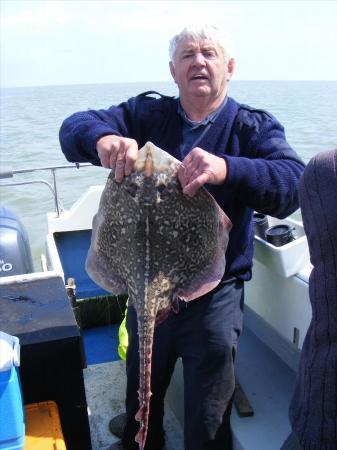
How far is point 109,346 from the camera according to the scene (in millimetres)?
4699

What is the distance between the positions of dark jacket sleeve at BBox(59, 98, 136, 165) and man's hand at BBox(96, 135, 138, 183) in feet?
0.62

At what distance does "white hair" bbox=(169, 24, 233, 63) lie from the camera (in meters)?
2.41

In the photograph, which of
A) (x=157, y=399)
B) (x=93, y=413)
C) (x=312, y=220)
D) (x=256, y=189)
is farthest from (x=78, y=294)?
(x=312, y=220)

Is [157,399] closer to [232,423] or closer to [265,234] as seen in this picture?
[232,423]

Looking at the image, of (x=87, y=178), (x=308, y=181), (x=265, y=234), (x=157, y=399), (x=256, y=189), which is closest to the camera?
(x=308, y=181)

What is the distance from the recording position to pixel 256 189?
2168 millimetres

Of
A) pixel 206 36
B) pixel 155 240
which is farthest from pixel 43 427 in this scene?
pixel 206 36

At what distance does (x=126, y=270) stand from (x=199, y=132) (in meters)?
0.91

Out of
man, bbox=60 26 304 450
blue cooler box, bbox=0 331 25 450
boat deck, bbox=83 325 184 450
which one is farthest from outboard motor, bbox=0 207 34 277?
blue cooler box, bbox=0 331 25 450

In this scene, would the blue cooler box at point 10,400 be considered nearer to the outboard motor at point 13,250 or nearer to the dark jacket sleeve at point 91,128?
the dark jacket sleeve at point 91,128

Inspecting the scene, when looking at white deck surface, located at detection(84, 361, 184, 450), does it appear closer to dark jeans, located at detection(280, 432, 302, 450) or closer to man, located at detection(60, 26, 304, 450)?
man, located at detection(60, 26, 304, 450)

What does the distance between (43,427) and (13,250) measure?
84.0 inches

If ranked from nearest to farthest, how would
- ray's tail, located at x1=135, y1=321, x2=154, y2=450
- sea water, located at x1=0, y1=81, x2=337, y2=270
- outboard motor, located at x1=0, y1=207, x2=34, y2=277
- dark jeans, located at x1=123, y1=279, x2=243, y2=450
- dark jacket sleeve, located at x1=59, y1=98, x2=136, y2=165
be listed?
ray's tail, located at x1=135, y1=321, x2=154, y2=450, dark jacket sleeve, located at x1=59, y1=98, x2=136, y2=165, dark jeans, located at x1=123, y1=279, x2=243, y2=450, outboard motor, located at x1=0, y1=207, x2=34, y2=277, sea water, located at x1=0, y1=81, x2=337, y2=270

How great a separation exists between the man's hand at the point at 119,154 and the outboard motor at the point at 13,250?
2.26 m
